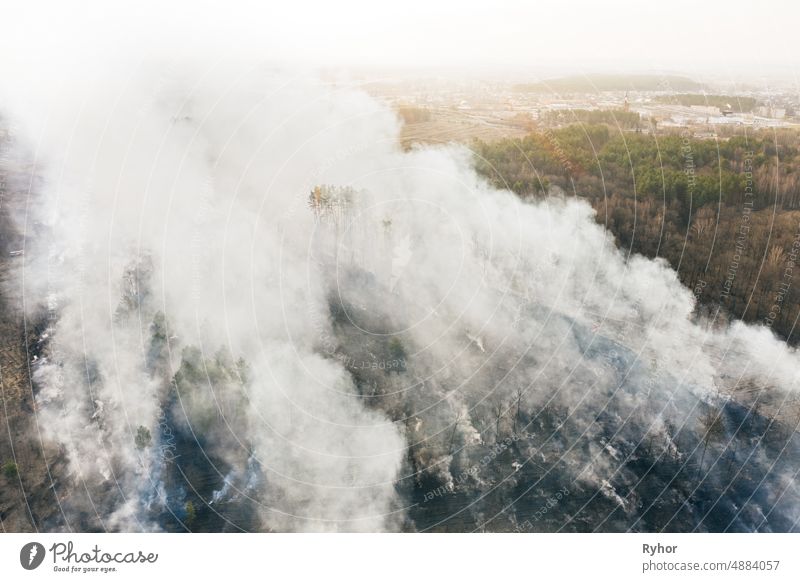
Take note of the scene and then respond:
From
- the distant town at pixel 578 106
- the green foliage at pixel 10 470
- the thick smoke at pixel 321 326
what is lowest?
the green foliage at pixel 10 470

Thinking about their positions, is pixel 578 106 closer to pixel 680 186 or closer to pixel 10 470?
pixel 680 186

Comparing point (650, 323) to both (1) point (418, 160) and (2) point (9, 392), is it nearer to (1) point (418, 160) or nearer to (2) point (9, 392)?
(1) point (418, 160)

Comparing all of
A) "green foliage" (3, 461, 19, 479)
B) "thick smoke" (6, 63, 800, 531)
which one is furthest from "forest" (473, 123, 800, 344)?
"green foliage" (3, 461, 19, 479)

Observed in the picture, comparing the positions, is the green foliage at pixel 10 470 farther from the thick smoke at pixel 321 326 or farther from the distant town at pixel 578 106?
the distant town at pixel 578 106

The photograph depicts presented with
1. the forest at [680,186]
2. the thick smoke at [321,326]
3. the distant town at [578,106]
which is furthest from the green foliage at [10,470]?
the forest at [680,186]

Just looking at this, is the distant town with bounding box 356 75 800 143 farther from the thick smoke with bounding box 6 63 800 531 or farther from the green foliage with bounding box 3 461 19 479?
the green foliage with bounding box 3 461 19 479

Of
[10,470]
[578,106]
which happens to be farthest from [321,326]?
[578,106]
